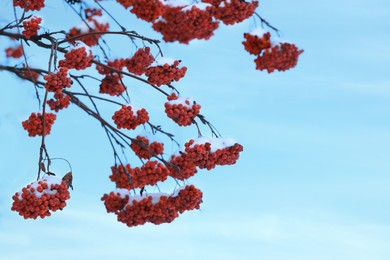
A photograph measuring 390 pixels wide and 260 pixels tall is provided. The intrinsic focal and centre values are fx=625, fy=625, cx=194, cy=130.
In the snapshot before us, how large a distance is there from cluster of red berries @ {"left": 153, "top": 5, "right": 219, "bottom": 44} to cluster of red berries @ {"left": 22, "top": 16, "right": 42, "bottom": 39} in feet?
4.79

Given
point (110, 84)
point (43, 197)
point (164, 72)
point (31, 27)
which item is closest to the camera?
point (43, 197)

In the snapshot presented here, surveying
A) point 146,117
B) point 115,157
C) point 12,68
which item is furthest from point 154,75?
point 12,68

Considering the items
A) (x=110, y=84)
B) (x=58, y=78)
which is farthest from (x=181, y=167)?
(x=110, y=84)

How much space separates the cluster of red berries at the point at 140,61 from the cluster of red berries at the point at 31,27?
0.89 meters

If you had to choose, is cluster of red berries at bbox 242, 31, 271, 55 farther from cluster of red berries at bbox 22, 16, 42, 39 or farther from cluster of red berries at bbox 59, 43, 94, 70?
cluster of red berries at bbox 22, 16, 42, 39

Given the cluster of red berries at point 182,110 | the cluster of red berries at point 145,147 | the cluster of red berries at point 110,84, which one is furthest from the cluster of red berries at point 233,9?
the cluster of red berries at point 145,147

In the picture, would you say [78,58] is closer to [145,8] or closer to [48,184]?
[145,8]

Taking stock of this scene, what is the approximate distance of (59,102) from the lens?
5.40m

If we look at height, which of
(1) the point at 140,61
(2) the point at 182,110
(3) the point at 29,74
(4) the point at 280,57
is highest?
(4) the point at 280,57

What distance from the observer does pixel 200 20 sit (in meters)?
6.13

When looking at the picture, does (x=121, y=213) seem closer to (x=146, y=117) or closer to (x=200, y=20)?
(x=146, y=117)

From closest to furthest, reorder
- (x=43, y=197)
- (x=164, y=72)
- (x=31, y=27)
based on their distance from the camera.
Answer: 1. (x=43, y=197)
2. (x=164, y=72)
3. (x=31, y=27)

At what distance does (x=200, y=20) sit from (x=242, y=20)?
421 millimetres

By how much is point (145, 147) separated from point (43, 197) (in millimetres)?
1051
